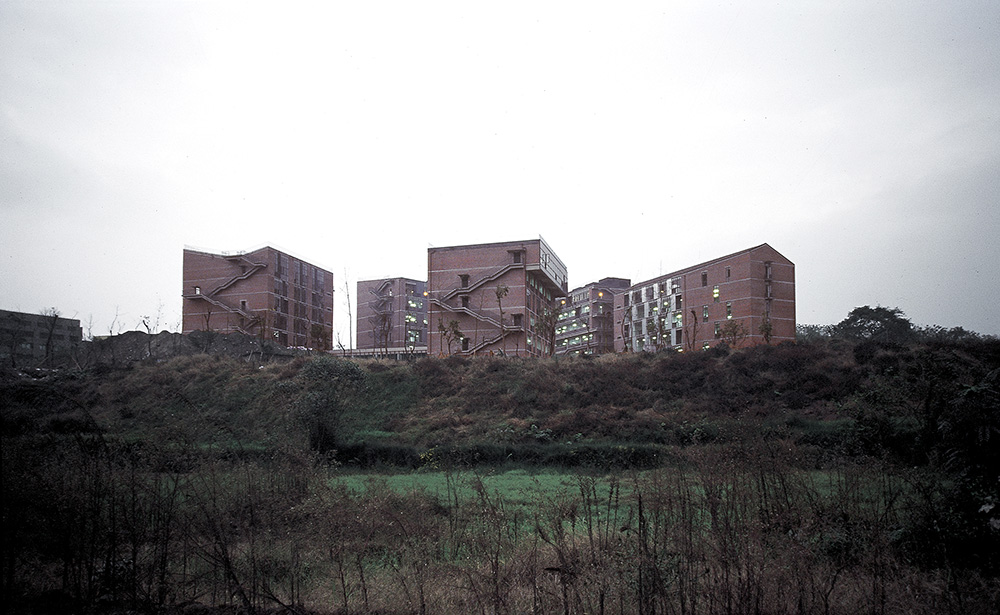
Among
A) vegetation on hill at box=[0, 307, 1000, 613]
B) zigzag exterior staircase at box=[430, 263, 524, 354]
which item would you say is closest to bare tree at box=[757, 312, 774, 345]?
zigzag exterior staircase at box=[430, 263, 524, 354]

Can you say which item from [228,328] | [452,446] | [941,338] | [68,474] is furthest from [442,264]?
[68,474]

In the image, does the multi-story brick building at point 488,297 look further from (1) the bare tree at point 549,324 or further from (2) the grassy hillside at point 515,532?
(2) the grassy hillside at point 515,532

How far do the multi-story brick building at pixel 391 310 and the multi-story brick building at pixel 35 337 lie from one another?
40.6m

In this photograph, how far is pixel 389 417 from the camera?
116 ft

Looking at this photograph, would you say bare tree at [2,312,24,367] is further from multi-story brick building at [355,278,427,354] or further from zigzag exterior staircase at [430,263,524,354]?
zigzag exterior staircase at [430,263,524,354]

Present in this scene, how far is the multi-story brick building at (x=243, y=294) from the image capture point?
237 feet

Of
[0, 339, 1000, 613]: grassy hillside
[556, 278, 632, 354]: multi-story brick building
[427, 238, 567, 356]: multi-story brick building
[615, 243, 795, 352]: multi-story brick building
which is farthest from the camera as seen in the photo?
[556, 278, 632, 354]: multi-story brick building

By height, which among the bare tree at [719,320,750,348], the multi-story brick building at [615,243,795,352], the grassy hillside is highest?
the multi-story brick building at [615,243,795,352]

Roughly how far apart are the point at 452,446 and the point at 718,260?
2360 inches

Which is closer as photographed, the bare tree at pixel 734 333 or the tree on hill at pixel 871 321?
the bare tree at pixel 734 333

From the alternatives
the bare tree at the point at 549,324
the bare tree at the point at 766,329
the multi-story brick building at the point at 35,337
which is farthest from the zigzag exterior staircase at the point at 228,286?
the bare tree at the point at 766,329

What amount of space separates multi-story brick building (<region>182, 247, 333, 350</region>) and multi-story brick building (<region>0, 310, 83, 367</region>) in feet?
45.7

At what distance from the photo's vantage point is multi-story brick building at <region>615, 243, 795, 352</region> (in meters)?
68.1

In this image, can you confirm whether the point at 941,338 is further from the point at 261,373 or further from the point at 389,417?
the point at 261,373
